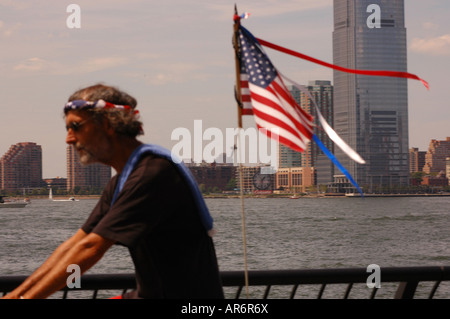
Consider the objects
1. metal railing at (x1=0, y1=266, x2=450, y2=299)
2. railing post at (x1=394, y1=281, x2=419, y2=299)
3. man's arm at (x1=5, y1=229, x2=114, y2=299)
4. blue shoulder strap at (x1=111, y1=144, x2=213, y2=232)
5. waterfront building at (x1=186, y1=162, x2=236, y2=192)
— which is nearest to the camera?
man's arm at (x1=5, y1=229, x2=114, y2=299)

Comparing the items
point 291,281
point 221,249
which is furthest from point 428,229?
point 291,281

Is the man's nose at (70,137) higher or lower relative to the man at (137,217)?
higher

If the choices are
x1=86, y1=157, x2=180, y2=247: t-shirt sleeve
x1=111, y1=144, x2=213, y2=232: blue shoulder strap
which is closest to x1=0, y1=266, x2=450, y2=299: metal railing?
x1=111, y1=144, x2=213, y2=232: blue shoulder strap

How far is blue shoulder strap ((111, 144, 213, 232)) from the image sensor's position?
273cm

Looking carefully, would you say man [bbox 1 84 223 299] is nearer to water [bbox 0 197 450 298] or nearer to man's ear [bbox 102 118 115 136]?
man's ear [bbox 102 118 115 136]

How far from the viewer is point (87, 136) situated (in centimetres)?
286

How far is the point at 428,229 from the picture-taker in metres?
84.8

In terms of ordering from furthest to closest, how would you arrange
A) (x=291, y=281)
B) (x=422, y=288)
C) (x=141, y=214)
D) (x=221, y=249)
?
(x=221, y=249)
(x=422, y=288)
(x=291, y=281)
(x=141, y=214)

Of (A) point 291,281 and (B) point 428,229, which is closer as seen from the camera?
(A) point 291,281

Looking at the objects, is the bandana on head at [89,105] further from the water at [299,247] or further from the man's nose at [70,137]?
the water at [299,247]

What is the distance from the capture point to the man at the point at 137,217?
2.61 meters

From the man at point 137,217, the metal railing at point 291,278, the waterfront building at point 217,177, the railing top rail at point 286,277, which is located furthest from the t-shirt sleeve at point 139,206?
the waterfront building at point 217,177

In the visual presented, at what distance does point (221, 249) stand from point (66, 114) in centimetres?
5667
